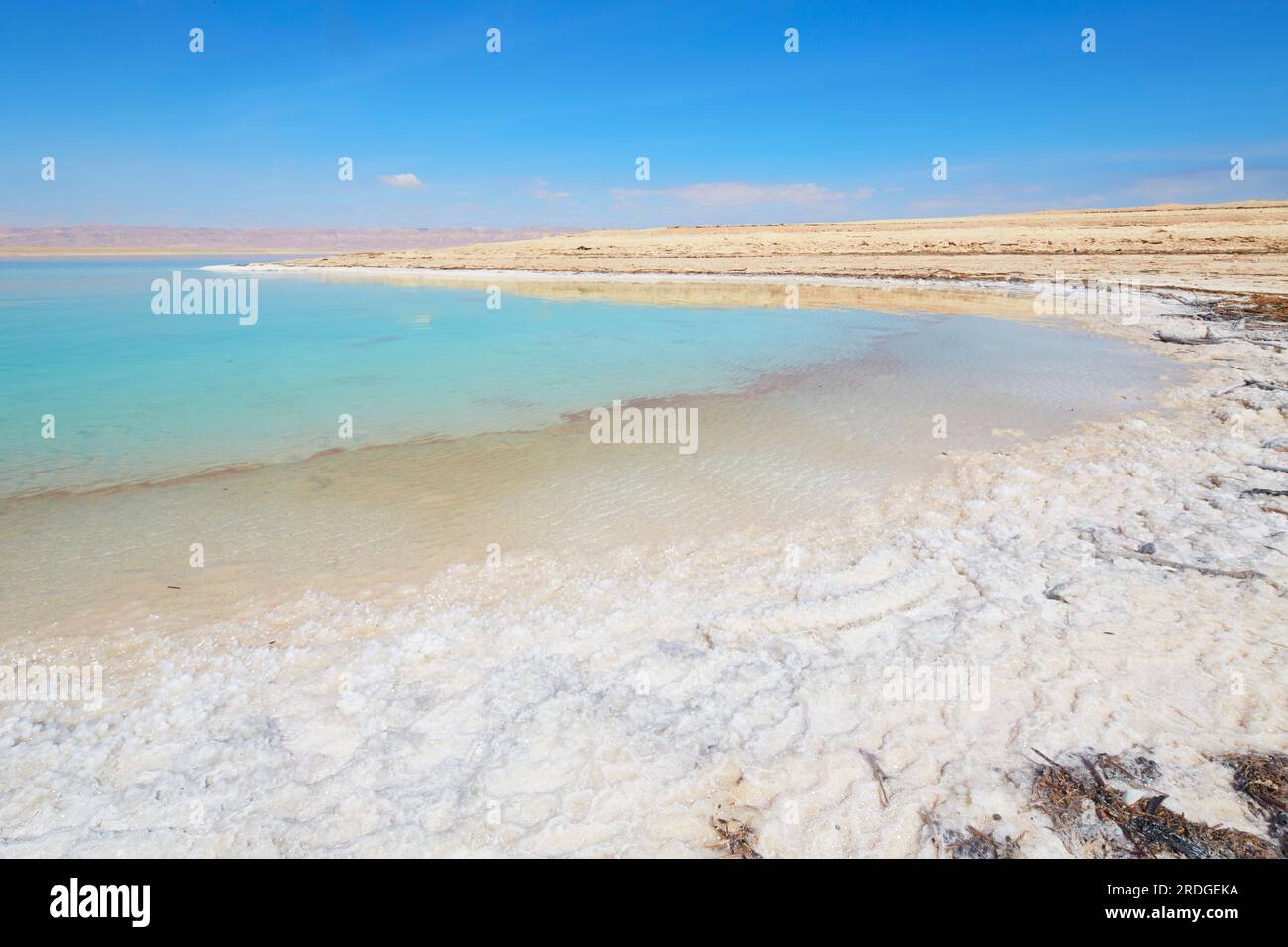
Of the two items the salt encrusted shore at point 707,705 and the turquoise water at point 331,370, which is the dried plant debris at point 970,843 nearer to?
the salt encrusted shore at point 707,705

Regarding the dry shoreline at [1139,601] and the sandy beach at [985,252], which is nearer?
the dry shoreline at [1139,601]

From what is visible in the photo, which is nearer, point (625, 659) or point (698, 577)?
point (625, 659)

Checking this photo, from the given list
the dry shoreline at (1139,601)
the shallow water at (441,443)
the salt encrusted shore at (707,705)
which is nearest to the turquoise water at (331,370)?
the shallow water at (441,443)

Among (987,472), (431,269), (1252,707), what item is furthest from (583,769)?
(431,269)

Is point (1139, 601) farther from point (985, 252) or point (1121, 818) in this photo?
point (985, 252)

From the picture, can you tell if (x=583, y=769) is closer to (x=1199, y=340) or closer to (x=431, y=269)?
(x=1199, y=340)
